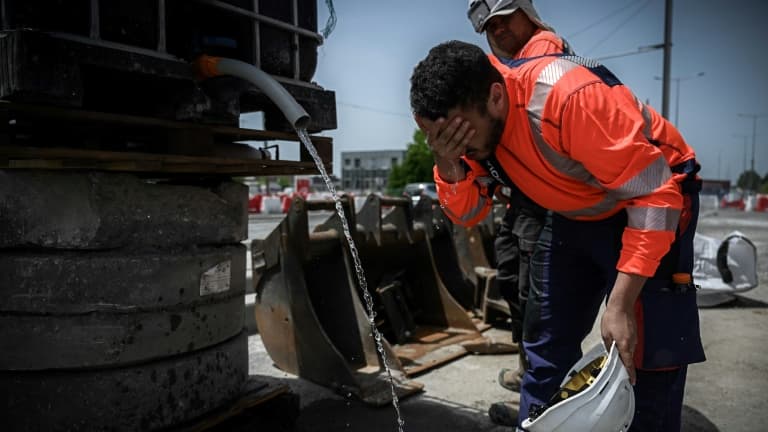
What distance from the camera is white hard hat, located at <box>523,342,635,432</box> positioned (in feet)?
5.23

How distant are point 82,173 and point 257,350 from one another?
2390 mm

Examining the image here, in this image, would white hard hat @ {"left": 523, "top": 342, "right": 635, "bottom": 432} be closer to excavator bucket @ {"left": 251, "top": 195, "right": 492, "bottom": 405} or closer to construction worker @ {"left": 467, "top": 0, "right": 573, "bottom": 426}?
construction worker @ {"left": 467, "top": 0, "right": 573, "bottom": 426}

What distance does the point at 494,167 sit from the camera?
2023mm

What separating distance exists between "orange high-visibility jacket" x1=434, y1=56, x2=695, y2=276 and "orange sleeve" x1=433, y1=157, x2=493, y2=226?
24 centimetres

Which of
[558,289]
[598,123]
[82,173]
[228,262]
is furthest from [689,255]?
[82,173]

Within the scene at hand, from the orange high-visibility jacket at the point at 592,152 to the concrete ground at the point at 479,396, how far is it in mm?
1591

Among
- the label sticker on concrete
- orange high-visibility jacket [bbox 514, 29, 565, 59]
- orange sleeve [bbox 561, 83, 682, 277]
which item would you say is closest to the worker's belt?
orange sleeve [bbox 561, 83, 682, 277]

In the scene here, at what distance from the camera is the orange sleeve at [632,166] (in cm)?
157

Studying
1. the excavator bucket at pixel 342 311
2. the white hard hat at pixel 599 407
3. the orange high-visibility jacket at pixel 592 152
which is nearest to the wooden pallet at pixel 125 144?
the excavator bucket at pixel 342 311

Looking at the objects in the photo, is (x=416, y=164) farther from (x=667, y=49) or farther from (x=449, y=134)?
(x=449, y=134)

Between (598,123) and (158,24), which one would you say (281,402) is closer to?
(158,24)

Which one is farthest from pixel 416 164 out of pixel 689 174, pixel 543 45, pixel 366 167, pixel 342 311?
pixel 689 174

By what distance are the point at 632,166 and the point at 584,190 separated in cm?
29

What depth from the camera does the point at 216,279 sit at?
8.54 ft
